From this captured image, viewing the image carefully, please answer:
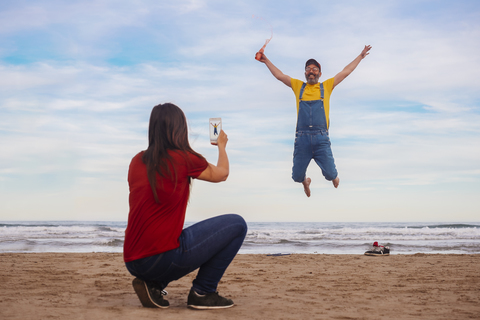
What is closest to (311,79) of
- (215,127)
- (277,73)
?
(277,73)

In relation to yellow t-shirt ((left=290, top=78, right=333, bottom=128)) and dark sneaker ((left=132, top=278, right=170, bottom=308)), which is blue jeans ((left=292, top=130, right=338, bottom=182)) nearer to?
yellow t-shirt ((left=290, top=78, right=333, bottom=128))

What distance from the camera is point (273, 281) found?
527 centimetres

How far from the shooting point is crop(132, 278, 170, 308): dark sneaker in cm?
337

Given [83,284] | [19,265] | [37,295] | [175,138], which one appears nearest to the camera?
[175,138]

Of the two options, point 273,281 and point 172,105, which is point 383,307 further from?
point 172,105

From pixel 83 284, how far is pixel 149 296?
1.89m

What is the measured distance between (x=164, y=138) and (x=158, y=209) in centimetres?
55

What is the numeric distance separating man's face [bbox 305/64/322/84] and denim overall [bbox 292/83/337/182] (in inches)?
4.6

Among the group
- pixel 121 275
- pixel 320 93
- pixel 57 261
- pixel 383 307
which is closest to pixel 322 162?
pixel 320 93

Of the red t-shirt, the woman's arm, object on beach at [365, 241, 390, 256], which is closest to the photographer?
the red t-shirt

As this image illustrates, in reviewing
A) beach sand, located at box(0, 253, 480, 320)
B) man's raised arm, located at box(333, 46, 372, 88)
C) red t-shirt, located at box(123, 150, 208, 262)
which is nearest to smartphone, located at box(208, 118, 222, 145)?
red t-shirt, located at box(123, 150, 208, 262)

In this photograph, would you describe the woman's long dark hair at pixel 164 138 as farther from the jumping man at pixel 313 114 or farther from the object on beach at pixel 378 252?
the object on beach at pixel 378 252

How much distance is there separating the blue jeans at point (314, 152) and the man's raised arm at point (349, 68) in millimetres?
815

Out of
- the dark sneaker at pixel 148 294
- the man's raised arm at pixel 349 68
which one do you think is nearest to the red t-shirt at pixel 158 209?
the dark sneaker at pixel 148 294
